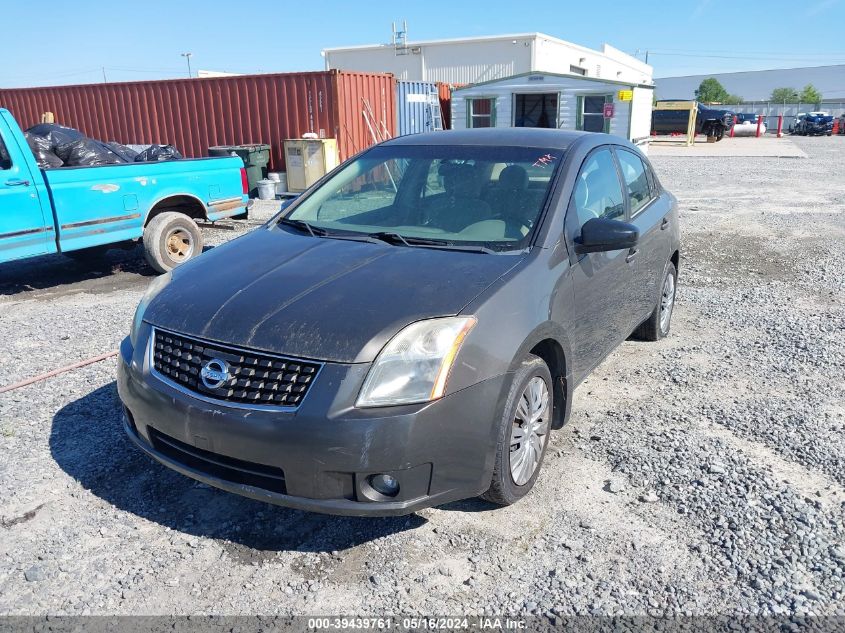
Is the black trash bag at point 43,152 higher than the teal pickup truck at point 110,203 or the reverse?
higher

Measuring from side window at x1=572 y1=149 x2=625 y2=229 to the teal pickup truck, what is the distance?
5.41 meters

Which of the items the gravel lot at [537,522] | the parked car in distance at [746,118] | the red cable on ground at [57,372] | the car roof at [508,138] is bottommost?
the gravel lot at [537,522]

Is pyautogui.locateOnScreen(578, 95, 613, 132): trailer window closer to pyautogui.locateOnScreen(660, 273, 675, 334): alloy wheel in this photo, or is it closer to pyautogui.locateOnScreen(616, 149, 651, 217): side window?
pyautogui.locateOnScreen(660, 273, 675, 334): alloy wheel

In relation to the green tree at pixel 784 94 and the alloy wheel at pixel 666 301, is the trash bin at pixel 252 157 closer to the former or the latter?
the alloy wheel at pixel 666 301

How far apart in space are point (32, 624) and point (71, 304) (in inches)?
202

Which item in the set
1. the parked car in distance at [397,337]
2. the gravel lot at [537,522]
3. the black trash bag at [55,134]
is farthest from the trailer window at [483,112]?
Answer: the parked car in distance at [397,337]

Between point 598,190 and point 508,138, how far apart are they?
2.11ft

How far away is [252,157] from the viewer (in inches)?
588

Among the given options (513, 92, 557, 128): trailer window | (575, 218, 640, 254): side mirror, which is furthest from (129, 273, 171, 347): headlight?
(513, 92, 557, 128): trailer window

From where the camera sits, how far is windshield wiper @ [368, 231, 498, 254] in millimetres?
3378

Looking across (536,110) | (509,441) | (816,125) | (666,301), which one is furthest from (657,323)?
(816,125)

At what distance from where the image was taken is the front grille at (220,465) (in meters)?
2.70

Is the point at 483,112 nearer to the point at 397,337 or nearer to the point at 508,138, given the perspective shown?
the point at 508,138

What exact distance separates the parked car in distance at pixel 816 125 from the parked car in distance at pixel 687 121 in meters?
7.02
